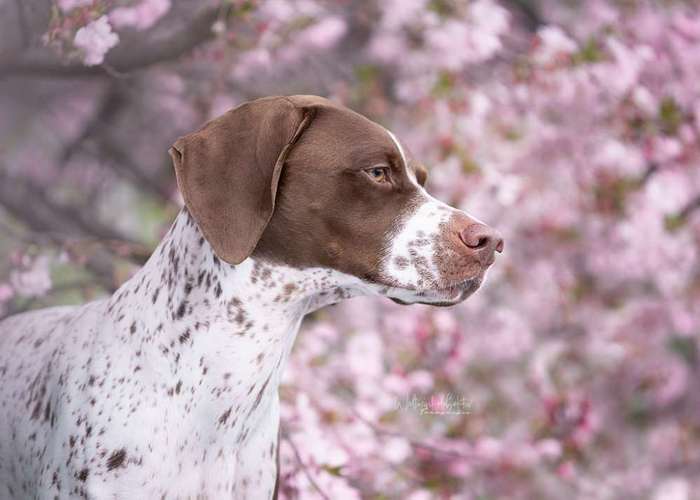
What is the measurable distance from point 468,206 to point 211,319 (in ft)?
7.21

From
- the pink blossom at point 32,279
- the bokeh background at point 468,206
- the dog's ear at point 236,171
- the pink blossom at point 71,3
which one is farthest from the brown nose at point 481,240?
the pink blossom at point 32,279

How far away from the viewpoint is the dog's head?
177cm

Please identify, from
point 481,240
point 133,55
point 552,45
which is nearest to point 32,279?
point 133,55

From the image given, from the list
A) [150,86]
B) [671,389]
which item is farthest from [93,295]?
[671,389]

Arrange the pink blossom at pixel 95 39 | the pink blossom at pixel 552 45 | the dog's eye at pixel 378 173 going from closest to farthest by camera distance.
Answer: the dog's eye at pixel 378 173
the pink blossom at pixel 95 39
the pink blossom at pixel 552 45

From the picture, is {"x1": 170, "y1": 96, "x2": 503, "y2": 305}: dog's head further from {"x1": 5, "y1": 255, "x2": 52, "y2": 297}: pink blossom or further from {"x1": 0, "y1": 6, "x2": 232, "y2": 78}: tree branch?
{"x1": 5, "y1": 255, "x2": 52, "y2": 297}: pink blossom

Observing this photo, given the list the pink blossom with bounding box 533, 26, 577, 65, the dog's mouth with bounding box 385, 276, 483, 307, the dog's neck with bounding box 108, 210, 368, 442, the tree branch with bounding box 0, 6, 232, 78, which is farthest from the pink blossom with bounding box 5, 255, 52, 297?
the pink blossom with bounding box 533, 26, 577, 65

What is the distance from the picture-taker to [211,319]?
1835mm

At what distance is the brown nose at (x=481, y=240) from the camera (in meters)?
1.79

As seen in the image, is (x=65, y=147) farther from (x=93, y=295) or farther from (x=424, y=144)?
(x=424, y=144)

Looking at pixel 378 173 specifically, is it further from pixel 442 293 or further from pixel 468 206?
pixel 468 206

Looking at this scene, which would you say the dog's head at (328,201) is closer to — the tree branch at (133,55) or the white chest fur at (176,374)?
the white chest fur at (176,374)

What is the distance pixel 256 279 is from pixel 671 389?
120 inches

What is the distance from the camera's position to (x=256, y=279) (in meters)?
1.82
